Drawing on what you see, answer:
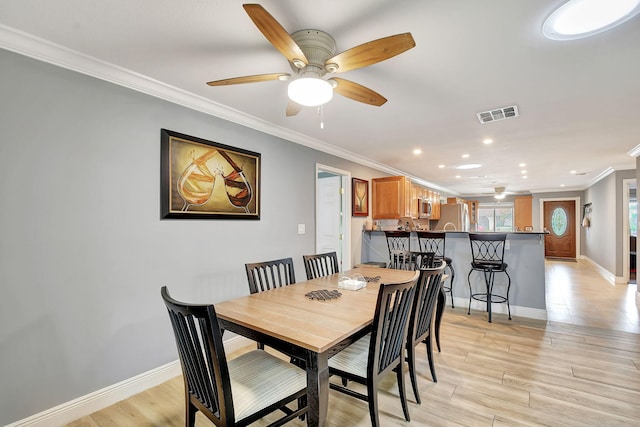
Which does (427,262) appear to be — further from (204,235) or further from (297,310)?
(204,235)

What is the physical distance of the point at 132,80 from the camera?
2.21 meters

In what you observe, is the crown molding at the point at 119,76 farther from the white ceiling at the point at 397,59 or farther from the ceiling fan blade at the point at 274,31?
the ceiling fan blade at the point at 274,31

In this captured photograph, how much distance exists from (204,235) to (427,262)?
230 centimetres

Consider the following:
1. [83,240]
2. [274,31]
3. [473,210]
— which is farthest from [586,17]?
[473,210]

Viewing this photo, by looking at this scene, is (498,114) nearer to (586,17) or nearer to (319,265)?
(586,17)

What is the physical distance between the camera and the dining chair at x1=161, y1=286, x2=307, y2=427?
1.20m

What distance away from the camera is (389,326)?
66.0 inches

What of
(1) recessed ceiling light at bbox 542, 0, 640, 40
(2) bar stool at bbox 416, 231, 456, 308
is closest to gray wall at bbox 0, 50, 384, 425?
(1) recessed ceiling light at bbox 542, 0, 640, 40

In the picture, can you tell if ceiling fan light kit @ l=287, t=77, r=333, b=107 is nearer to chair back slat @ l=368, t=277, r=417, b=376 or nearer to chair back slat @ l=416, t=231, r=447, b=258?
chair back slat @ l=368, t=277, r=417, b=376

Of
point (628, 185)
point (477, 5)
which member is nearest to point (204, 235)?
point (477, 5)

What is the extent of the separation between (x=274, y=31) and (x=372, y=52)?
485 mm

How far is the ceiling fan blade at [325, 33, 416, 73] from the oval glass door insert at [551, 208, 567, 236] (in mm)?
10909

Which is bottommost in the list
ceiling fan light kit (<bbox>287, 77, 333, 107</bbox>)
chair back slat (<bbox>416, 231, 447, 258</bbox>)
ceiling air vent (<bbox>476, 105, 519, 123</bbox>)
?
chair back slat (<bbox>416, 231, 447, 258</bbox>)

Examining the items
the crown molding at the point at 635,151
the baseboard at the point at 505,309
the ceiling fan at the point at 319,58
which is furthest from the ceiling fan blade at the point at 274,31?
the crown molding at the point at 635,151
